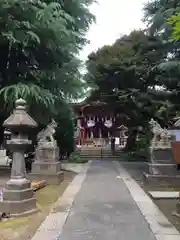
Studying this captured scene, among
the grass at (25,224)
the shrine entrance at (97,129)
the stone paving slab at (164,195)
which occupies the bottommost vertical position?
the grass at (25,224)

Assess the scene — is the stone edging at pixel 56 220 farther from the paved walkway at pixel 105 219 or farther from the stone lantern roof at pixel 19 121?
the stone lantern roof at pixel 19 121

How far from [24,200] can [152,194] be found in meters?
3.94

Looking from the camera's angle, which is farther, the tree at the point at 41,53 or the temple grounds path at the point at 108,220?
the tree at the point at 41,53

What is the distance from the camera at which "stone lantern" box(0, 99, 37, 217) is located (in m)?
6.87

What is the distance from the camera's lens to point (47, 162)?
41.0ft

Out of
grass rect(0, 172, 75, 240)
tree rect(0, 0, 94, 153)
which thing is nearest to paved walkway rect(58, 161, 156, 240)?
grass rect(0, 172, 75, 240)

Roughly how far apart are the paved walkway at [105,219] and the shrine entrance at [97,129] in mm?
24997

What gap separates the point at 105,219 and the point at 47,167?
251 inches

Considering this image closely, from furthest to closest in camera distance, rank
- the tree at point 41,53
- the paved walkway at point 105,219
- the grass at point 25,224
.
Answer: the tree at point 41,53
the grass at point 25,224
the paved walkway at point 105,219

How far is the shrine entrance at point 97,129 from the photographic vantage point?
35625mm

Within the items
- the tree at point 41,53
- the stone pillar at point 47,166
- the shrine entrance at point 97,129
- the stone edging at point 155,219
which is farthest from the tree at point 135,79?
the stone edging at point 155,219

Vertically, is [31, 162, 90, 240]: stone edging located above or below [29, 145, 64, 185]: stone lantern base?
below

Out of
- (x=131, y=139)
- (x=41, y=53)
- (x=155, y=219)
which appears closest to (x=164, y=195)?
(x=155, y=219)

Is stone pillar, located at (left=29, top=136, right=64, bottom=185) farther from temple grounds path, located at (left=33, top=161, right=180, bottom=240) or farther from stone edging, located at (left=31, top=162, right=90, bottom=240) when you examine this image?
stone edging, located at (left=31, top=162, right=90, bottom=240)
